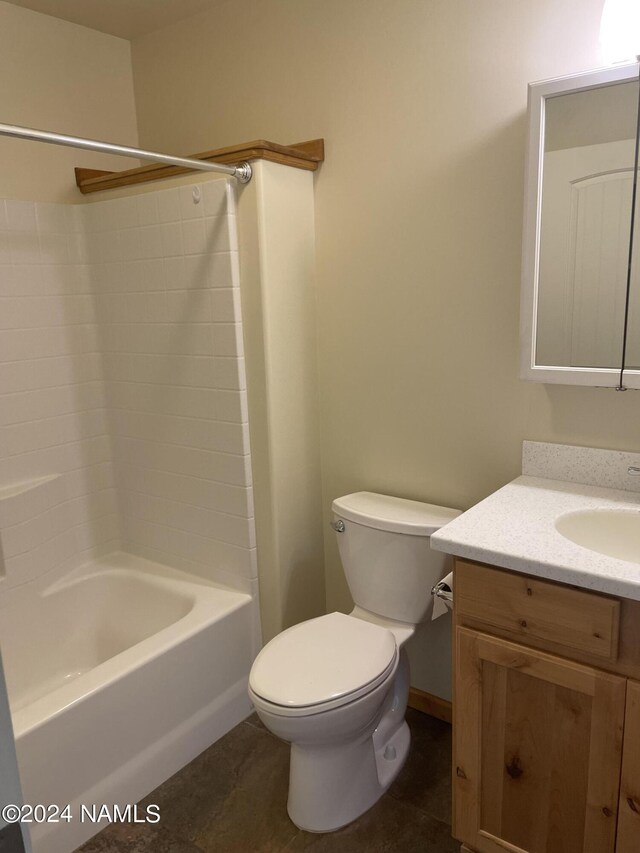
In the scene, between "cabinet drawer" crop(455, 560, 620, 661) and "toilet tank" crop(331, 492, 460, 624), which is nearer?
"cabinet drawer" crop(455, 560, 620, 661)

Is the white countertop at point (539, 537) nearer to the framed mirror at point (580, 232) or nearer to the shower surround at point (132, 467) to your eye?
the framed mirror at point (580, 232)

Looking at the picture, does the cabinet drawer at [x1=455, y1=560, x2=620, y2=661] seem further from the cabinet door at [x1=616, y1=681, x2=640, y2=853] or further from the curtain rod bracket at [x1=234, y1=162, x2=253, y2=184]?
the curtain rod bracket at [x1=234, y1=162, x2=253, y2=184]

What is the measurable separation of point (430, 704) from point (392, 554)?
0.64 meters

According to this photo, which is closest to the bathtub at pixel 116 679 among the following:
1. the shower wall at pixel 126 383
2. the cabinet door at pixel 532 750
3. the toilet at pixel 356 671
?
the shower wall at pixel 126 383

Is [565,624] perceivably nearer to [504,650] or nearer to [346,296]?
[504,650]

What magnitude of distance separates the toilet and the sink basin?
0.43 meters

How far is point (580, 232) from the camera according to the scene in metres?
1.64

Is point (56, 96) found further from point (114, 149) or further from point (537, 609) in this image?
point (537, 609)

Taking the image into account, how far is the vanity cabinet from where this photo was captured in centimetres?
130

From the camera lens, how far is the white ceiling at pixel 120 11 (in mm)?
2213

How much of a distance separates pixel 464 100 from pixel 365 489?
1.25 metres

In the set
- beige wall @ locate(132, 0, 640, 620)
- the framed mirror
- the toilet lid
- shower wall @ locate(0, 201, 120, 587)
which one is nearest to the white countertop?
beige wall @ locate(132, 0, 640, 620)

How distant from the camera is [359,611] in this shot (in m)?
2.12

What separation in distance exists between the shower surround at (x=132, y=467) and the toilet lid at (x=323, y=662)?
1.24 feet
